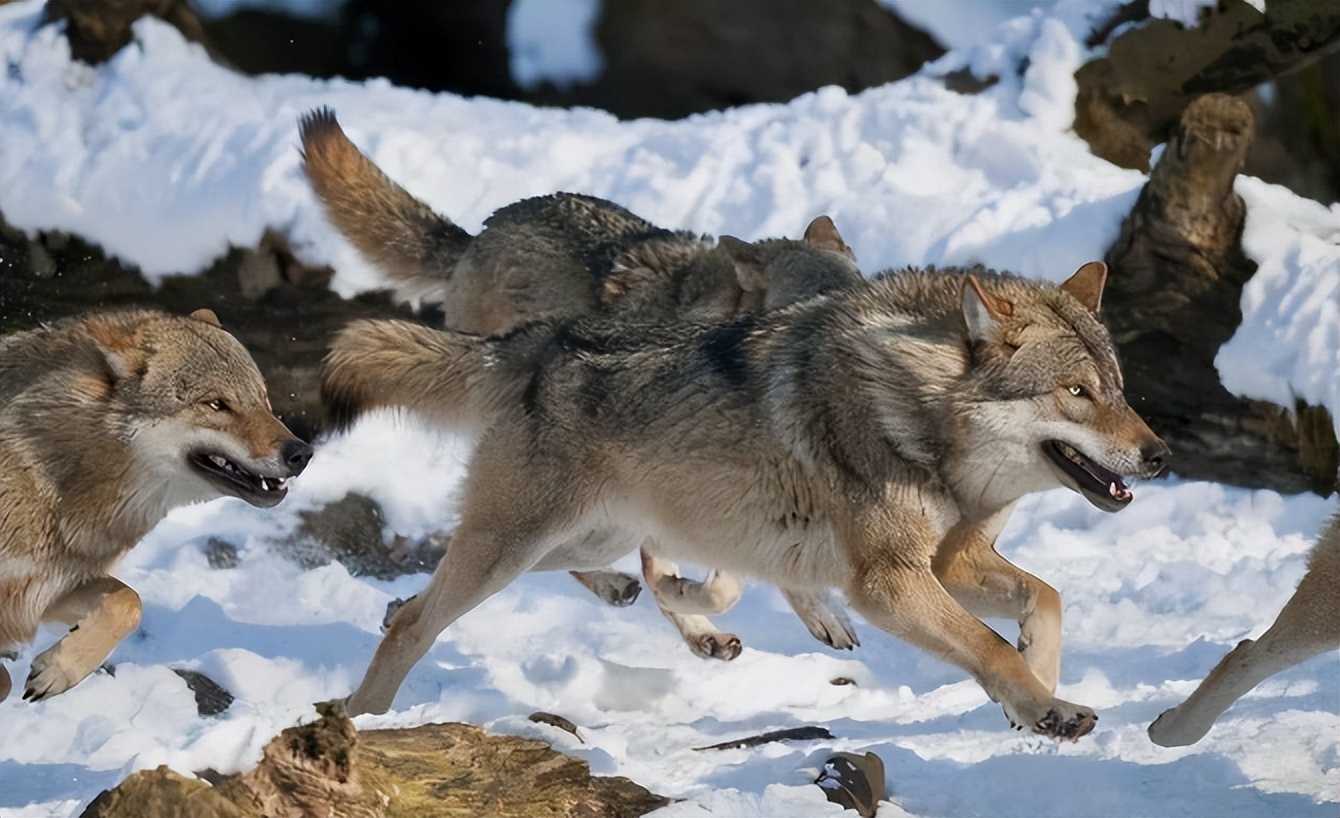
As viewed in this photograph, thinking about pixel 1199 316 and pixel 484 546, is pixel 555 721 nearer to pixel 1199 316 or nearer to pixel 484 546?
pixel 484 546

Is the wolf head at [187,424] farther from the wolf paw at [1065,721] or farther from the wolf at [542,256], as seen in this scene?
the wolf at [542,256]

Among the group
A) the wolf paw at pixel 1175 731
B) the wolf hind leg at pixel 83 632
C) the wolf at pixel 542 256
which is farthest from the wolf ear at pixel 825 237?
the wolf hind leg at pixel 83 632

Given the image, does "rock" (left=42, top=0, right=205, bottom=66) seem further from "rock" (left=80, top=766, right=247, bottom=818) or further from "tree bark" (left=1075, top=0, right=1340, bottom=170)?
"rock" (left=80, top=766, right=247, bottom=818)

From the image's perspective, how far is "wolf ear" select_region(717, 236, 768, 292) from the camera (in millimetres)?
6891

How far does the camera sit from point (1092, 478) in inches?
170

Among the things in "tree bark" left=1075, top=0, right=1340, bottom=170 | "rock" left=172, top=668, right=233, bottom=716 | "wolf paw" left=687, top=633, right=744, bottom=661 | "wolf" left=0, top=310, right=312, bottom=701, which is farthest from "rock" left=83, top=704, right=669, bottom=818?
"tree bark" left=1075, top=0, right=1340, bottom=170

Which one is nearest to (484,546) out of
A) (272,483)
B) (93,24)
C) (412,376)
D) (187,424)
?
(412,376)

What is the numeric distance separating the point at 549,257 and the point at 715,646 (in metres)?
2.19

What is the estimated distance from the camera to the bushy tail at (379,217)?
22.5 ft

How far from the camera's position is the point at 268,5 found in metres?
11.0

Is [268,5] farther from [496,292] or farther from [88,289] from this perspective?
[496,292]

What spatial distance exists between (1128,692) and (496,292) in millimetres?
Result: 3386

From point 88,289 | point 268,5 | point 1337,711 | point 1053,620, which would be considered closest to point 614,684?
point 1053,620

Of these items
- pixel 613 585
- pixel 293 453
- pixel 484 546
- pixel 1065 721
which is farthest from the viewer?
pixel 613 585
